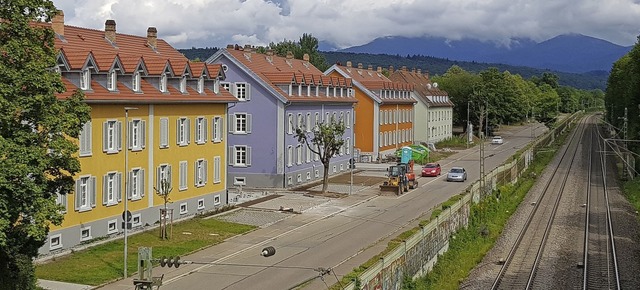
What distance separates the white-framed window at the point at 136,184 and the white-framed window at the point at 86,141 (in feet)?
13.0

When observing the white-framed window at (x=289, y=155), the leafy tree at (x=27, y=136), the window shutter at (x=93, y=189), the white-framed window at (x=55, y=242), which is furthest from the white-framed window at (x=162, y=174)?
the white-framed window at (x=289, y=155)

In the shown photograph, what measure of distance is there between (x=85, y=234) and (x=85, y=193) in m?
1.88

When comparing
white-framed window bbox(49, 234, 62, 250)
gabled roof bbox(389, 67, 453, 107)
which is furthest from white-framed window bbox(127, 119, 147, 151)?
gabled roof bbox(389, 67, 453, 107)

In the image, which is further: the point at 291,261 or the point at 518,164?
the point at 518,164

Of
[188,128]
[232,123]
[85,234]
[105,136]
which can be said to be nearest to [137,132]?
[105,136]

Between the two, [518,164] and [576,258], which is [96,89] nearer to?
[576,258]

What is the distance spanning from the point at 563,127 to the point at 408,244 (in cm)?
14062

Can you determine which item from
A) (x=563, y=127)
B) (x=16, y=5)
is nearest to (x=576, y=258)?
(x=16, y=5)

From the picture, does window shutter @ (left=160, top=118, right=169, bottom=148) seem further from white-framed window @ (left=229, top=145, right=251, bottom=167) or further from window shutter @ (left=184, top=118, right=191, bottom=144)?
white-framed window @ (left=229, top=145, right=251, bottom=167)

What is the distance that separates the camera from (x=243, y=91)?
61438mm

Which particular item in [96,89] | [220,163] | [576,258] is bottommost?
[576,258]

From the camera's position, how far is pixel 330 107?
7112 centimetres

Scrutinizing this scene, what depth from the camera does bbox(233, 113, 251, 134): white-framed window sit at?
61.5 m

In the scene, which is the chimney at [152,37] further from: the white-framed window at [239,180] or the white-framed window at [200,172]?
the white-framed window at [239,180]
